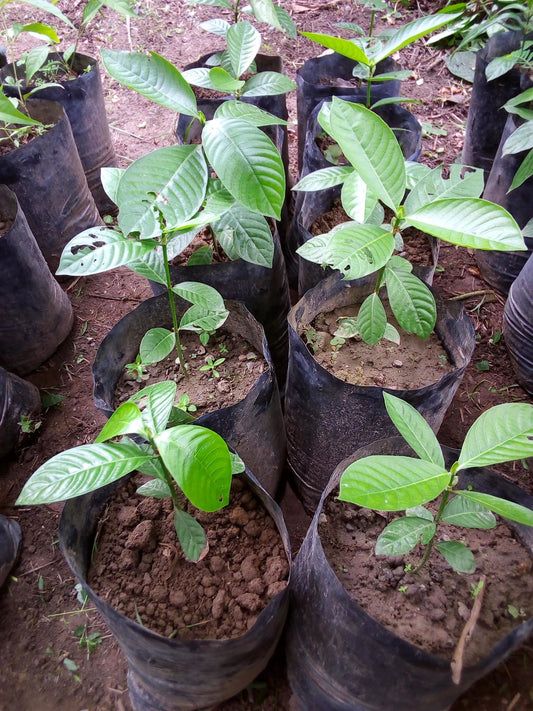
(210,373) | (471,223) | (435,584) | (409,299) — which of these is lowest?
(435,584)

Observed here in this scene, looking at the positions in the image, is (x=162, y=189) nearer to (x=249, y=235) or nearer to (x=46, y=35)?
(x=249, y=235)

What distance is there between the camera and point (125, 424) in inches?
34.8

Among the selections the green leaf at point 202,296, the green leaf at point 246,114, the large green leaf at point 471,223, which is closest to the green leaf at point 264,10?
the green leaf at point 246,114

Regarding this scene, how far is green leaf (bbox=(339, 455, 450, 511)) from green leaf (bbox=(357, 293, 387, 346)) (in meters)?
0.45

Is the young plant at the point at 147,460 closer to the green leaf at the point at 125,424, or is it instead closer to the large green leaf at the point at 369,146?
the green leaf at the point at 125,424

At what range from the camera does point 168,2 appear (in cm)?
392

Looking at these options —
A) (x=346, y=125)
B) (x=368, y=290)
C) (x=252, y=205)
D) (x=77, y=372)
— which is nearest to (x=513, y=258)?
(x=368, y=290)

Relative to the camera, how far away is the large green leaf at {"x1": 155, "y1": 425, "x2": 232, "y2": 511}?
2.62 feet

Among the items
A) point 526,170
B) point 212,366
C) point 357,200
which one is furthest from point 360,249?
point 526,170

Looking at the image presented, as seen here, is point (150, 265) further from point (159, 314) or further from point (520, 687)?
point (520, 687)

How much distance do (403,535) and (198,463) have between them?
1.29 ft

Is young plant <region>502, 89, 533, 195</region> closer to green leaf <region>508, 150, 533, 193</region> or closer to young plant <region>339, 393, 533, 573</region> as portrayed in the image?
green leaf <region>508, 150, 533, 193</region>

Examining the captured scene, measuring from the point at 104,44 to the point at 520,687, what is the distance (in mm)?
4151

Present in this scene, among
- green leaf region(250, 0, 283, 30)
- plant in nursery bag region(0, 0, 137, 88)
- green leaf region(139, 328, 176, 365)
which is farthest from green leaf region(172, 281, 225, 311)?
plant in nursery bag region(0, 0, 137, 88)
